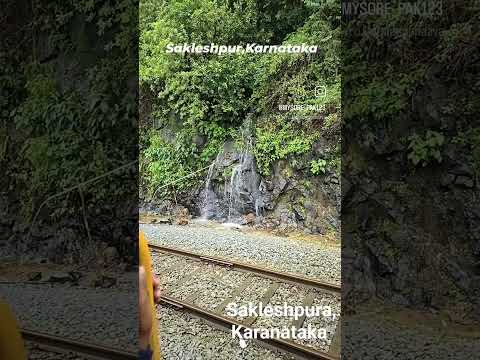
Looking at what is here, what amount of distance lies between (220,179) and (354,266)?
113cm

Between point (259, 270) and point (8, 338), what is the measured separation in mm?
1618

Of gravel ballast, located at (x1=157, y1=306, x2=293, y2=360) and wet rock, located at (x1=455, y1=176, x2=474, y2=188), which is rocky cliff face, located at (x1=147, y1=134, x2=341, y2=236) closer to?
gravel ballast, located at (x1=157, y1=306, x2=293, y2=360)

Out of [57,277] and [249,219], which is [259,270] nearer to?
[249,219]

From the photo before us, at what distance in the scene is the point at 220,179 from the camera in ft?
6.91

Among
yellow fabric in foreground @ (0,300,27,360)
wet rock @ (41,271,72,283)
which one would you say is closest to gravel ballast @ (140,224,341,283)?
wet rock @ (41,271,72,283)

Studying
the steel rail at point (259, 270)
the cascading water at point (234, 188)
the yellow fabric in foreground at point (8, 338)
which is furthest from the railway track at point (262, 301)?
the yellow fabric in foreground at point (8, 338)

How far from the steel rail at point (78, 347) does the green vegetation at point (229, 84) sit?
0.94 meters

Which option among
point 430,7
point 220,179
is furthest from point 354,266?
point 430,7

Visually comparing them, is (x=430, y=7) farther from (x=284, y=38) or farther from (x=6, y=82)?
(x=6, y=82)

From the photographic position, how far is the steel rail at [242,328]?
1.82m

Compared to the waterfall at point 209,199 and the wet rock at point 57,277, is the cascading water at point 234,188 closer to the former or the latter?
the waterfall at point 209,199

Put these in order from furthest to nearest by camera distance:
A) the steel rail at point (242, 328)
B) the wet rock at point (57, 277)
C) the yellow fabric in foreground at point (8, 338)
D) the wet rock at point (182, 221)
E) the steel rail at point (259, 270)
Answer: the wet rock at point (57, 277) < the wet rock at point (182, 221) < the steel rail at point (259, 270) < the steel rail at point (242, 328) < the yellow fabric in foreground at point (8, 338)

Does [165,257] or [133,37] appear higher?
[133,37]

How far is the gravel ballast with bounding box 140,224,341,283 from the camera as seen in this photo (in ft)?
6.54
